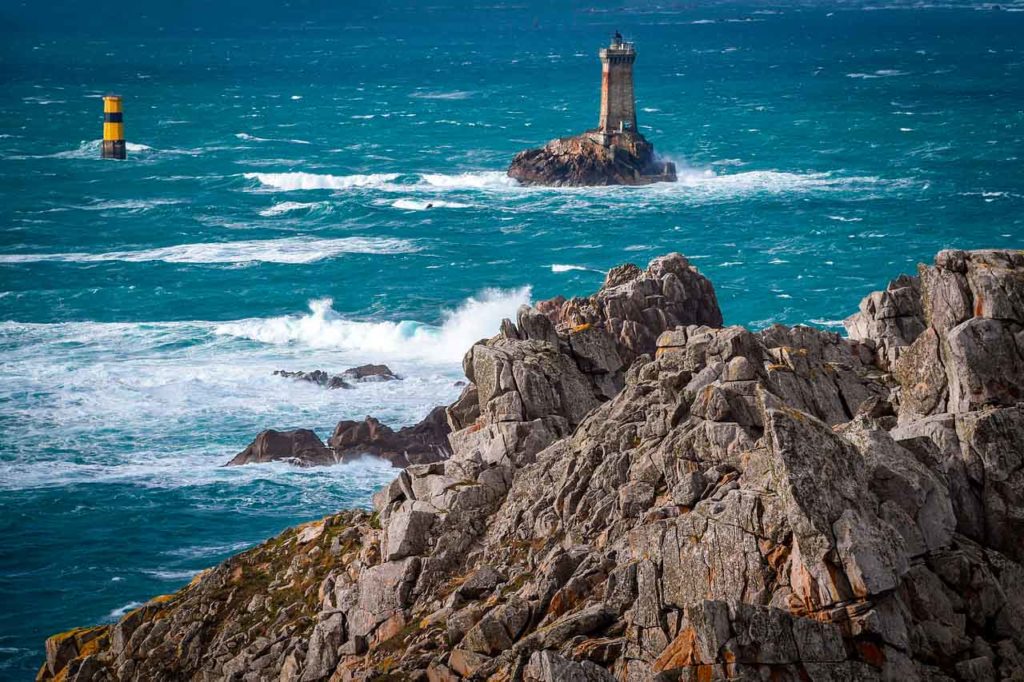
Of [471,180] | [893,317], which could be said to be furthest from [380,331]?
[471,180]

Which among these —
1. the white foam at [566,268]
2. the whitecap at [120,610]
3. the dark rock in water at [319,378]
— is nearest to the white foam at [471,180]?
the white foam at [566,268]

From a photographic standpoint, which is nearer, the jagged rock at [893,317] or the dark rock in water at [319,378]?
the jagged rock at [893,317]

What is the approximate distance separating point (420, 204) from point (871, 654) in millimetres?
132954

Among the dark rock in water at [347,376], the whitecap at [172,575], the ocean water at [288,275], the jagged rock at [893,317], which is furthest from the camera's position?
the dark rock in water at [347,376]

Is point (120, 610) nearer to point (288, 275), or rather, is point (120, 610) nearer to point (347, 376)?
point (347, 376)

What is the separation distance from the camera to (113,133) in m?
187

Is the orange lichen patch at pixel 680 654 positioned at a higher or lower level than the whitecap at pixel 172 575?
higher

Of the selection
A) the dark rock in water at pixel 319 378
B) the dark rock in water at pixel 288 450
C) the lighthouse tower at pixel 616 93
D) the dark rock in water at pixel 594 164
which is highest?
the lighthouse tower at pixel 616 93

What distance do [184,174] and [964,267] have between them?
146 m

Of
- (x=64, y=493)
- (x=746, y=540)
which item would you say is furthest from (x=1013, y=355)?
(x=64, y=493)

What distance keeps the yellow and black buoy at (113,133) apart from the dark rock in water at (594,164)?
50437 millimetres

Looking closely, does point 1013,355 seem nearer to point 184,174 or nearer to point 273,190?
point 273,190

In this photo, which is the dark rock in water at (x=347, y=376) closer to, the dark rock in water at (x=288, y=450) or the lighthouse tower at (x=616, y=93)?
the dark rock in water at (x=288, y=450)

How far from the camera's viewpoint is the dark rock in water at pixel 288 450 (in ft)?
259
